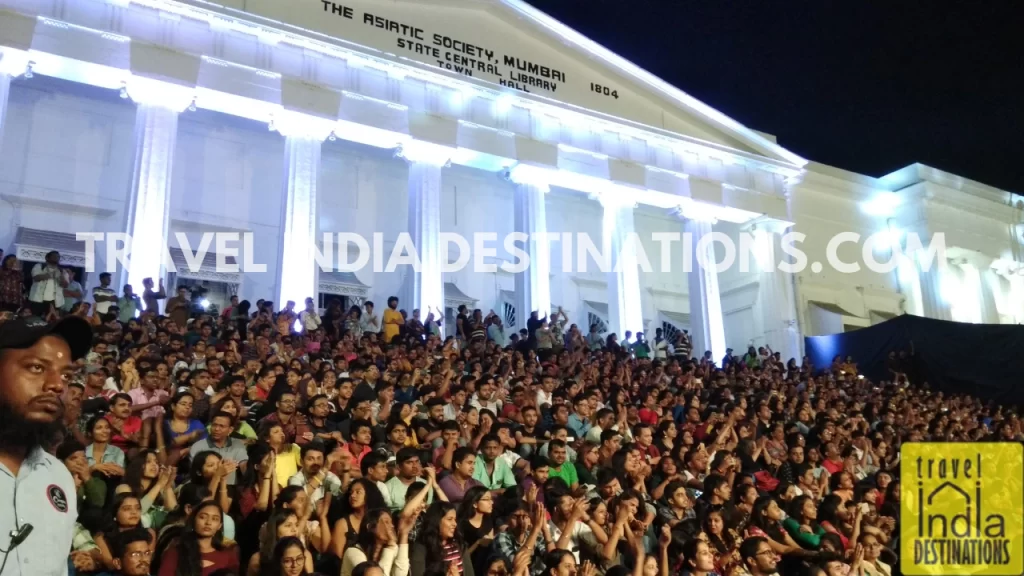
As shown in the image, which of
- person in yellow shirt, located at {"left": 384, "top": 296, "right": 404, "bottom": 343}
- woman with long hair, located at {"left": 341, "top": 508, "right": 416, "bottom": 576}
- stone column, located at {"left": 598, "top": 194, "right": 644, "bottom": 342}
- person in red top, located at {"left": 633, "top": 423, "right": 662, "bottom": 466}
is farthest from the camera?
stone column, located at {"left": 598, "top": 194, "right": 644, "bottom": 342}

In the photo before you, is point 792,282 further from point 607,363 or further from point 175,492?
point 175,492

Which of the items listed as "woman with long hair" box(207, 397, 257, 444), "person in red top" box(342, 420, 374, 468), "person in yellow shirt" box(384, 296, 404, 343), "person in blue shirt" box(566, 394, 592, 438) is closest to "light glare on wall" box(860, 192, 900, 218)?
"person in yellow shirt" box(384, 296, 404, 343)

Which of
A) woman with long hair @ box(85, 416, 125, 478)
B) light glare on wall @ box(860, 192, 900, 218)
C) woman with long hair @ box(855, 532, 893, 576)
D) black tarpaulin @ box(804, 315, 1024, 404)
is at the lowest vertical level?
woman with long hair @ box(855, 532, 893, 576)

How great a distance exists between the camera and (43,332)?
2455 millimetres

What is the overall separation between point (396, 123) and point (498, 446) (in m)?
11.9

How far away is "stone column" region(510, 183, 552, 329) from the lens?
19.1 metres

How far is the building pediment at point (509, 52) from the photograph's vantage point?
17.3m

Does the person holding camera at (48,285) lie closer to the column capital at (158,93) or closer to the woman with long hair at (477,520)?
the column capital at (158,93)

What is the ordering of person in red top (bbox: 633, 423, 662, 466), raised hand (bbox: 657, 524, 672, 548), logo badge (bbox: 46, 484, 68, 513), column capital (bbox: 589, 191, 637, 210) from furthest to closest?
column capital (bbox: 589, 191, 637, 210) < person in red top (bbox: 633, 423, 662, 466) < raised hand (bbox: 657, 524, 672, 548) < logo badge (bbox: 46, 484, 68, 513)

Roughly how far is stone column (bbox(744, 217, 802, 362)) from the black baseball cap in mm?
23525

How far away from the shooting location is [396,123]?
17750mm

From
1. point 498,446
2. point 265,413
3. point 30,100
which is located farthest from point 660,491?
point 30,100

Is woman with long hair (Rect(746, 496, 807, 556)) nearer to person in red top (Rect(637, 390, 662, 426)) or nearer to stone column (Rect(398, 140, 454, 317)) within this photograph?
person in red top (Rect(637, 390, 662, 426))

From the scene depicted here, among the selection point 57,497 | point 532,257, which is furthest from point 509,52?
point 57,497
